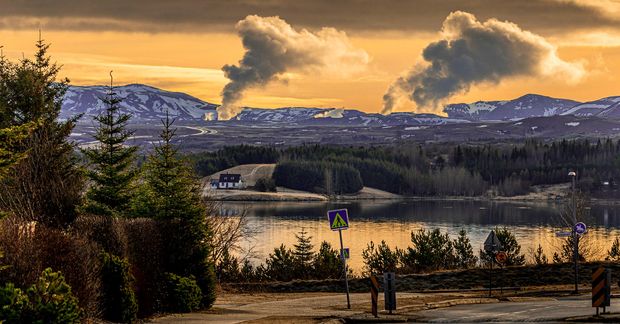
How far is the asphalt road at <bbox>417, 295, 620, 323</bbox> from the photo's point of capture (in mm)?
27141

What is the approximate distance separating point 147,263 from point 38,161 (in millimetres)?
8560

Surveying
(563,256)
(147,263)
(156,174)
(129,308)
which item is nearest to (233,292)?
(156,174)

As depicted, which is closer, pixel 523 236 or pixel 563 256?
pixel 563 256

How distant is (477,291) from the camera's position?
38.2 m

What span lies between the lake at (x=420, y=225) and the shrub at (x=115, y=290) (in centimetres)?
4051

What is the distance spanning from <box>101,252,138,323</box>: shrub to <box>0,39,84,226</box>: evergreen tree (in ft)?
9.12

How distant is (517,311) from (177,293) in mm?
11025

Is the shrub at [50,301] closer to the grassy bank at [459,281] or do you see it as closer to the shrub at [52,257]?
the shrub at [52,257]

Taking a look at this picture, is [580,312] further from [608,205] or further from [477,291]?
[608,205]

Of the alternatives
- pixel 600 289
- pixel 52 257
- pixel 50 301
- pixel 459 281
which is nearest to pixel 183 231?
pixel 52 257

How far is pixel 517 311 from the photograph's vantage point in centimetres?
2950

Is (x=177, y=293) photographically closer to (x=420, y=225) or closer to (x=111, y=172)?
(x=111, y=172)

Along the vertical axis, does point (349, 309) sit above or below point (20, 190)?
below

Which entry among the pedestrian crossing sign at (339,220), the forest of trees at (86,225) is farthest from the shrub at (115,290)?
the pedestrian crossing sign at (339,220)
